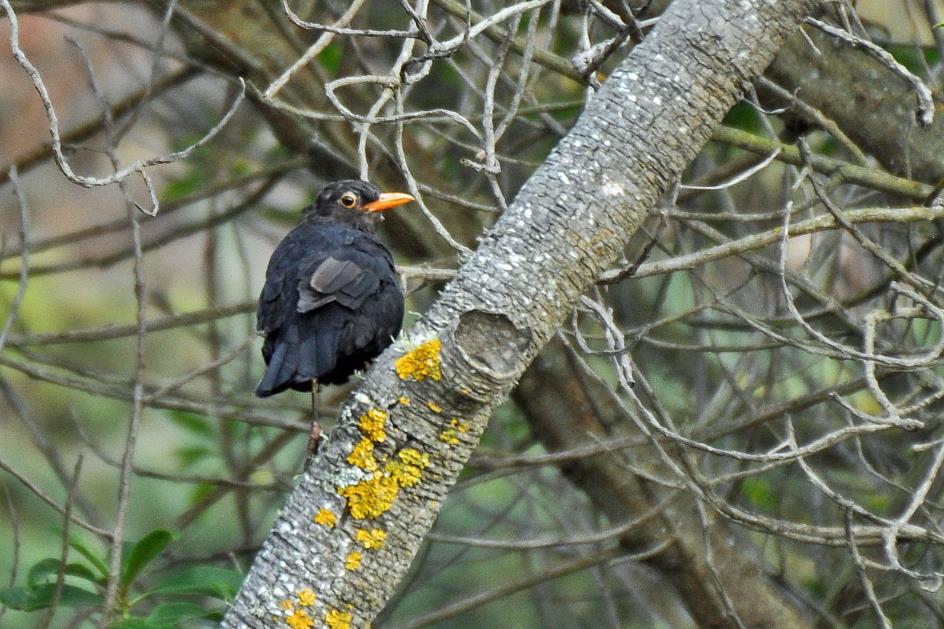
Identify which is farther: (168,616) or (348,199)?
(348,199)

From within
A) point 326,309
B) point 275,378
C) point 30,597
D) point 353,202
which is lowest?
point 30,597

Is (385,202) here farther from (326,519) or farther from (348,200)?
(326,519)

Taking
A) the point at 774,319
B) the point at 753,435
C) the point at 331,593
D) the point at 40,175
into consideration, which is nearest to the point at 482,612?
the point at 753,435

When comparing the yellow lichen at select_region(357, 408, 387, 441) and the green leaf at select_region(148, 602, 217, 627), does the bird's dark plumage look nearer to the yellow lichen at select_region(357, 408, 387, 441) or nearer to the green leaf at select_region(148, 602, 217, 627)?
the green leaf at select_region(148, 602, 217, 627)

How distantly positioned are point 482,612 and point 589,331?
2123 mm

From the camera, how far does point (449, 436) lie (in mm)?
2197

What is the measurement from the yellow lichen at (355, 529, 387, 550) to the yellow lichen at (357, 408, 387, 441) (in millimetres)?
167

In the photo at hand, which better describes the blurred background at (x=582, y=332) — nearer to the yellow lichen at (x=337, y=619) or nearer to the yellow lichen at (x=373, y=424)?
the yellow lichen at (x=373, y=424)

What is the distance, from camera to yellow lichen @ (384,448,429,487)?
2191mm

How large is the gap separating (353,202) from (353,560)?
2.39m

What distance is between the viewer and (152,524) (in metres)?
7.48

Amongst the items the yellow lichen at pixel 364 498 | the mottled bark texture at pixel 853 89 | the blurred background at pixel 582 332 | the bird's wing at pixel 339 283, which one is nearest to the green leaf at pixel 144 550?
the blurred background at pixel 582 332

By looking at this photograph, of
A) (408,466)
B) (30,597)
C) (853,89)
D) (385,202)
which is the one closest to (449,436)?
(408,466)

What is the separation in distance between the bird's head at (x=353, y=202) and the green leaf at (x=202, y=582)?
1.42 meters
